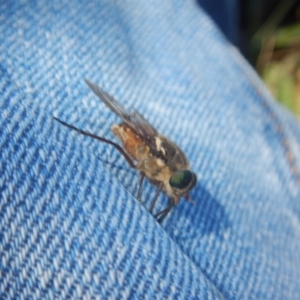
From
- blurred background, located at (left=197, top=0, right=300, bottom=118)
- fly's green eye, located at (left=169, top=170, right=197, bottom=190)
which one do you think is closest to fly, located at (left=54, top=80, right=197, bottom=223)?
fly's green eye, located at (left=169, top=170, right=197, bottom=190)

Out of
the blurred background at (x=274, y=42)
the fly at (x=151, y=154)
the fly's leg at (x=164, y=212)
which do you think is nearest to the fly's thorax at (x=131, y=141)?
the fly at (x=151, y=154)

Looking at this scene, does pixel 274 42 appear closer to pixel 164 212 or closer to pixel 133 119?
pixel 133 119

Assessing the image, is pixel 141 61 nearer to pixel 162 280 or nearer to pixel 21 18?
pixel 21 18

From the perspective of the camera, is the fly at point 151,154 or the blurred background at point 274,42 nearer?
the fly at point 151,154

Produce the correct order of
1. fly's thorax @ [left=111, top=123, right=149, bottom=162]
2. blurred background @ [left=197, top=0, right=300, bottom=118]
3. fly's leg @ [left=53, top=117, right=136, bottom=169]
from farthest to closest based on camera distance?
blurred background @ [left=197, top=0, right=300, bottom=118] < fly's thorax @ [left=111, top=123, right=149, bottom=162] < fly's leg @ [left=53, top=117, right=136, bottom=169]

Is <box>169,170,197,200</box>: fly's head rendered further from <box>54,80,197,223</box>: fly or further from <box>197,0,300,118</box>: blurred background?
<box>197,0,300,118</box>: blurred background

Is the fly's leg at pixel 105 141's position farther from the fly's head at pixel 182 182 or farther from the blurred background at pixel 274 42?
the blurred background at pixel 274 42
